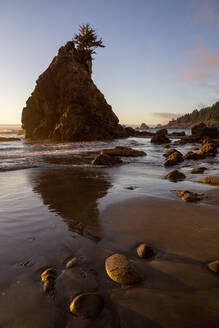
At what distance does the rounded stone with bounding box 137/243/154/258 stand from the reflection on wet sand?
55cm

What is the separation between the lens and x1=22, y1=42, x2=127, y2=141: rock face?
84.6ft

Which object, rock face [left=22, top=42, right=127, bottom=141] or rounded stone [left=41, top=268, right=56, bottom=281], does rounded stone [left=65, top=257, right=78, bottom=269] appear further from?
rock face [left=22, top=42, right=127, bottom=141]

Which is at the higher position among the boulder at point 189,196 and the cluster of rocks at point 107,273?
the boulder at point 189,196

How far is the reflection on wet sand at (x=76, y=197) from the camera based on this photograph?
263cm

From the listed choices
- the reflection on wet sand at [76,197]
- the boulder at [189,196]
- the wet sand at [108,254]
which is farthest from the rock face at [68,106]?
the wet sand at [108,254]

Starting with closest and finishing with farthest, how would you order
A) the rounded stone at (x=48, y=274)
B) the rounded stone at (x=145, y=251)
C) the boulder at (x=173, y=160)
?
the rounded stone at (x=48, y=274), the rounded stone at (x=145, y=251), the boulder at (x=173, y=160)

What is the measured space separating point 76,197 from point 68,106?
2450 cm

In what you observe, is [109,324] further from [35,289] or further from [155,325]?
[35,289]

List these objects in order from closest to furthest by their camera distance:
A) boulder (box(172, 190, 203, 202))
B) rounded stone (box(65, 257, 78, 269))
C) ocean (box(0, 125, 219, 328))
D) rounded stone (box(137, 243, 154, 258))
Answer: ocean (box(0, 125, 219, 328)) < rounded stone (box(65, 257, 78, 269)) < rounded stone (box(137, 243, 154, 258)) < boulder (box(172, 190, 203, 202))

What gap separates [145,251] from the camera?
193 centimetres

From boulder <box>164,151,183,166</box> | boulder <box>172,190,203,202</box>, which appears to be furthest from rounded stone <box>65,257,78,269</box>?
boulder <box>164,151,183,166</box>

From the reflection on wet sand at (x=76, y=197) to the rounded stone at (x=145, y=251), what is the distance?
1.80 feet

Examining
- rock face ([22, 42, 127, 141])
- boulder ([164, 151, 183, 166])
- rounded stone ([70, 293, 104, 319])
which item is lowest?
rounded stone ([70, 293, 104, 319])

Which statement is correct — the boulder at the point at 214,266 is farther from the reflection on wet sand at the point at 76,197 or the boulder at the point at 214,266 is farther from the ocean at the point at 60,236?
the reflection on wet sand at the point at 76,197
